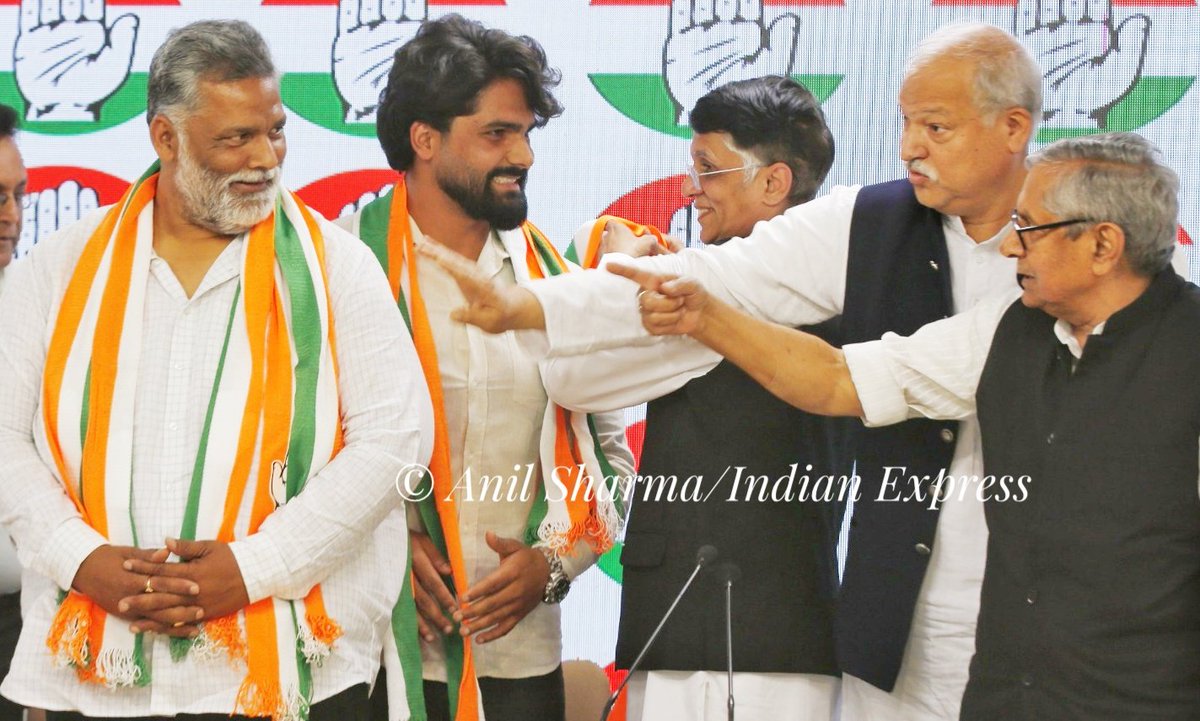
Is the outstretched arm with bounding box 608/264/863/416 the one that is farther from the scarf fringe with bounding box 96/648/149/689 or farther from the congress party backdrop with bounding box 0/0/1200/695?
the congress party backdrop with bounding box 0/0/1200/695

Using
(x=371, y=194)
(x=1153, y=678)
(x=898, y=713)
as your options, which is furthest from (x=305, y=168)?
(x=1153, y=678)

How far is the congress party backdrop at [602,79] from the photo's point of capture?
13.8 ft

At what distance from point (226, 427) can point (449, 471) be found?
59 centimetres

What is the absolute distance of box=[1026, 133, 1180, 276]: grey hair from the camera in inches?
98.0

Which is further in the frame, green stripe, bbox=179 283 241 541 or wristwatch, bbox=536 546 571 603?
wristwatch, bbox=536 546 571 603

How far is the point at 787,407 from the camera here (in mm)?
3057

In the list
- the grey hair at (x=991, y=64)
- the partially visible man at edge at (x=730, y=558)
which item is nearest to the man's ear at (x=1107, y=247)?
the grey hair at (x=991, y=64)

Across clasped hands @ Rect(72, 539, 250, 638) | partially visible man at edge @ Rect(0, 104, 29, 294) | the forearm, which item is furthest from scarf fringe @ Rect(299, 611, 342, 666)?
partially visible man at edge @ Rect(0, 104, 29, 294)

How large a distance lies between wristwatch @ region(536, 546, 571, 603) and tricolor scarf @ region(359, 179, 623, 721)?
16mm

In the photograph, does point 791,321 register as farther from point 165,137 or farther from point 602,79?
point 602,79

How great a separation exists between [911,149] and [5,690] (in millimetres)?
1941

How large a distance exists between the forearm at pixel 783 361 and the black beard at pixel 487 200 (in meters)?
0.73

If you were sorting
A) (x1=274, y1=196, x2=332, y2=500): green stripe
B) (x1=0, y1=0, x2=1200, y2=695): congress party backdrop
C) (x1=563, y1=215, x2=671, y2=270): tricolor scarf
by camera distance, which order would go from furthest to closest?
(x1=0, y1=0, x2=1200, y2=695): congress party backdrop → (x1=563, y1=215, x2=671, y2=270): tricolor scarf → (x1=274, y1=196, x2=332, y2=500): green stripe

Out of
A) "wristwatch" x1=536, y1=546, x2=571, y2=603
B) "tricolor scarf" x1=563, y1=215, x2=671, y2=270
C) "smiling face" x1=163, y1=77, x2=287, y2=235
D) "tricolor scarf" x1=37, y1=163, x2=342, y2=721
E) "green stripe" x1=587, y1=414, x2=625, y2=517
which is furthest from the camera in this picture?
"tricolor scarf" x1=563, y1=215, x2=671, y2=270
